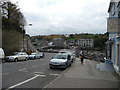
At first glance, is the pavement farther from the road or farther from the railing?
the railing

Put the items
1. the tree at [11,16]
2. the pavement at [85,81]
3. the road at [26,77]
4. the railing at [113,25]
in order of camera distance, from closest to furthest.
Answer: the road at [26,77] → the pavement at [85,81] → the railing at [113,25] → the tree at [11,16]

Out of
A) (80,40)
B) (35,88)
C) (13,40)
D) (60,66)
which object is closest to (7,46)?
(13,40)

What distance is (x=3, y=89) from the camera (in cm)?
761

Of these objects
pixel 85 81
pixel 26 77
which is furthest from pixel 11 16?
pixel 85 81

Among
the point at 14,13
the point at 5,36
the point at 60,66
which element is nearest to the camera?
the point at 60,66

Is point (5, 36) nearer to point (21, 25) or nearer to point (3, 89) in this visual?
point (21, 25)

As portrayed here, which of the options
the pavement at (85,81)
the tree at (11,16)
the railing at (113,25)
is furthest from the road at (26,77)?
the tree at (11,16)

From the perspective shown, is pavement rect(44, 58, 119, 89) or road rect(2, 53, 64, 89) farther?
pavement rect(44, 58, 119, 89)

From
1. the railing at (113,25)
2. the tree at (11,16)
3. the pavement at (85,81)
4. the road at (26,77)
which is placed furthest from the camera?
the tree at (11,16)

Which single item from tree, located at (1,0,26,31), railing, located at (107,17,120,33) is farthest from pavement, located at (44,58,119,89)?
tree, located at (1,0,26,31)

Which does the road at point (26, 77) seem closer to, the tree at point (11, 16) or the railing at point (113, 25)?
the railing at point (113, 25)

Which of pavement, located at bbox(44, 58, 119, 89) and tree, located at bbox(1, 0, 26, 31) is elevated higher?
tree, located at bbox(1, 0, 26, 31)

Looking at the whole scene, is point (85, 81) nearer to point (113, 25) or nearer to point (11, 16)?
point (113, 25)

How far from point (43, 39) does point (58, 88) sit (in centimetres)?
13557
